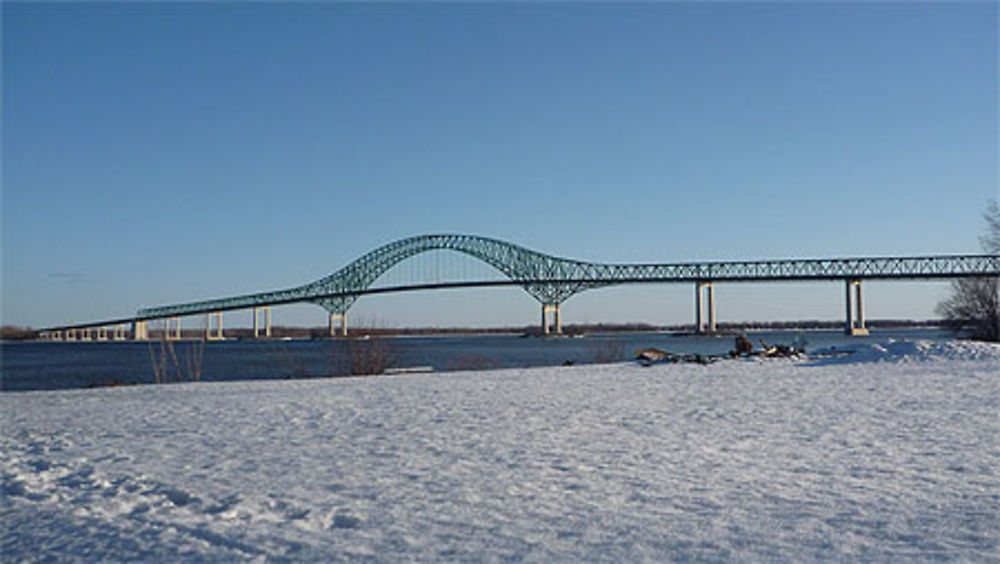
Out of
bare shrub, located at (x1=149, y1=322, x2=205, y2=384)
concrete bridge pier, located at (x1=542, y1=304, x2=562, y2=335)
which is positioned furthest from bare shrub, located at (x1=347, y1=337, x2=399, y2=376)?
concrete bridge pier, located at (x1=542, y1=304, x2=562, y2=335)

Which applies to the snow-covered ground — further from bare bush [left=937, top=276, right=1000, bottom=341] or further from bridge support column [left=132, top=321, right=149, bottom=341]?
bridge support column [left=132, top=321, right=149, bottom=341]

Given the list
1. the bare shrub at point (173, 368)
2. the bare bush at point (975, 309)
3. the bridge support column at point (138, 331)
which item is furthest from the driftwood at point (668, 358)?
the bridge support column at point (138, 331)

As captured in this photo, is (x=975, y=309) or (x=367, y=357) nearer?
(x=367, y=357)

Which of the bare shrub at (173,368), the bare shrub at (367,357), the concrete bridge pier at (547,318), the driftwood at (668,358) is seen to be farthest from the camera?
the concrete bridge pier at (547,318)

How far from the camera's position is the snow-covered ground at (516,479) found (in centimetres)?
465

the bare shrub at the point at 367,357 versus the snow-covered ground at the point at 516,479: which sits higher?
the bare shrub at the point at 367,357

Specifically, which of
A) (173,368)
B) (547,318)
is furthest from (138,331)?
(173,368)

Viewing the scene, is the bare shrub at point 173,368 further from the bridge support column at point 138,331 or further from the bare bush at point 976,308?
the bridge support column at point 138,331

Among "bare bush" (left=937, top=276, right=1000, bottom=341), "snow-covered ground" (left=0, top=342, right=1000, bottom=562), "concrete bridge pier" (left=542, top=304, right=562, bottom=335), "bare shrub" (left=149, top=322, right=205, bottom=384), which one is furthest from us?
"concrete bridge pier" (left=542, top=304, right=562, bottom=335)

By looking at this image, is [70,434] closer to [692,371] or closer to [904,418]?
[904,418]

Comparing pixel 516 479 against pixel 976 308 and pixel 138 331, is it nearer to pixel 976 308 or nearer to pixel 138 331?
pixel 976 308

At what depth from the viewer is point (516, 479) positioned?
6191mm

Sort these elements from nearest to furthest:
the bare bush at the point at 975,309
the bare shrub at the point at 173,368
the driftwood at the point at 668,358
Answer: the bare shrub at the point at 173,368, the driftwood at the point at 668,358, the bare bush at the point at 975,309

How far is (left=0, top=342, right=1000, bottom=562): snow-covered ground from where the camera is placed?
4.65 meters
